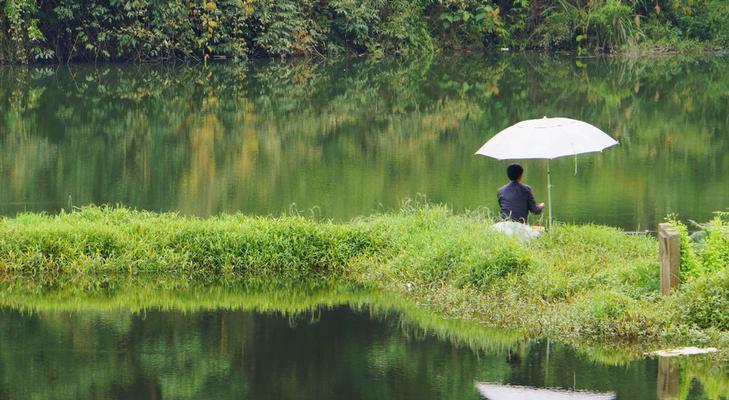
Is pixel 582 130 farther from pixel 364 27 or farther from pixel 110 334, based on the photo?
pixel 364 27

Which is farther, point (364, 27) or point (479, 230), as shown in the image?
point (364, 27)

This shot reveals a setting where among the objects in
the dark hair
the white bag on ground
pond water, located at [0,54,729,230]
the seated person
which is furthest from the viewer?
pond water, located at [0,54,729,230]

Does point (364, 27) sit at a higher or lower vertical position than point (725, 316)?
higher

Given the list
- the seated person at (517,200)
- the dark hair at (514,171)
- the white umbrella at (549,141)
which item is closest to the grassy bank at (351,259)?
the seated person at (517,200)

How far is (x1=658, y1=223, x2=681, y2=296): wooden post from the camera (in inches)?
386

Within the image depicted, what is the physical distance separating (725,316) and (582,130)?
10.7ft

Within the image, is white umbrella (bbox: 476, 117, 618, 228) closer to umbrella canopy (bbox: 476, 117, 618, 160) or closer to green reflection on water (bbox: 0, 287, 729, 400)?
umbrella canopy (bbox: 476, 117, 618, 160)

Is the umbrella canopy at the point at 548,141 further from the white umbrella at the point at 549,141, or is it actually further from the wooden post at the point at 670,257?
the wooden post at the point at 670,257

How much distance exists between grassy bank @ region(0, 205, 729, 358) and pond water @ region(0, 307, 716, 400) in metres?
0.78

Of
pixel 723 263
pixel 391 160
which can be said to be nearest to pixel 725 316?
pixel 723 263

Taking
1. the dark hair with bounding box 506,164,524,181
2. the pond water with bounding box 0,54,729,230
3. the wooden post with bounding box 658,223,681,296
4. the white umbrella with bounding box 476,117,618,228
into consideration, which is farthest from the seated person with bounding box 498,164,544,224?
the wooden post with bounding box 658,223,681,296

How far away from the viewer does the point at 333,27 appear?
131 feet

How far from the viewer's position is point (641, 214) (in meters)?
15.5

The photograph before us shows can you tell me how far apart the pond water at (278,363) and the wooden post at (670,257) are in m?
0.82
